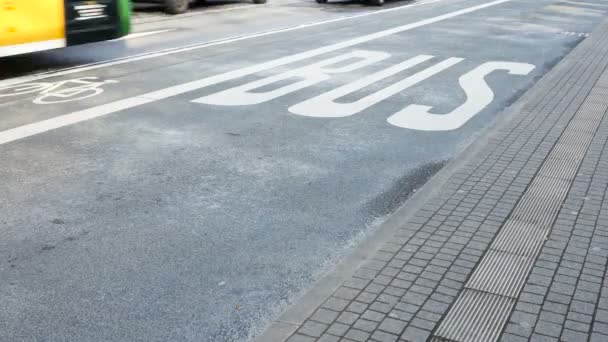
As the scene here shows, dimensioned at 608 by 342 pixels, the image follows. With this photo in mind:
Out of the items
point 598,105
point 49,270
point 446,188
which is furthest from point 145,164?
point 598,105

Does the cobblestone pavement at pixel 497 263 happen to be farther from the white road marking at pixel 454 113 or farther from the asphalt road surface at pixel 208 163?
the white road marking at pixel 454 113

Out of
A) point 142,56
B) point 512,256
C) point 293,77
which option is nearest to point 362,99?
point 293,77

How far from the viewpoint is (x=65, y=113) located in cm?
961

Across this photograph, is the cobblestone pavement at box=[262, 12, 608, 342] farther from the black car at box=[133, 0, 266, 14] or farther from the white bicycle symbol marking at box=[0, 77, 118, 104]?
the black car at box=[133, 0, 266, 14]

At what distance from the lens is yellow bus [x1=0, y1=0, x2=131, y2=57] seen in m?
11.4

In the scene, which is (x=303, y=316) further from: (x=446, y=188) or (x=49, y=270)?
(x=446, y=188)

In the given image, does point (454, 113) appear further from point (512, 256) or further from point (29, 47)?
point (29, 47)

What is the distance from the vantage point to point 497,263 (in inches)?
208

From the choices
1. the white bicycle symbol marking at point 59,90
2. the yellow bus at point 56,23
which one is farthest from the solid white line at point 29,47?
the white bicycle symbol marking at point 59,90

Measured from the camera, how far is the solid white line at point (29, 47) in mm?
11445

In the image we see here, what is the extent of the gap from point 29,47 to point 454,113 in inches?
264

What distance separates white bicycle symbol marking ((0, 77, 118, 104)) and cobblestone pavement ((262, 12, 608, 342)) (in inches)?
229

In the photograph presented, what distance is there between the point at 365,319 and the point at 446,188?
9.04 ft

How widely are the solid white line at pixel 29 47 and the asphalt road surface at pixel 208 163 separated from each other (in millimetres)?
466
